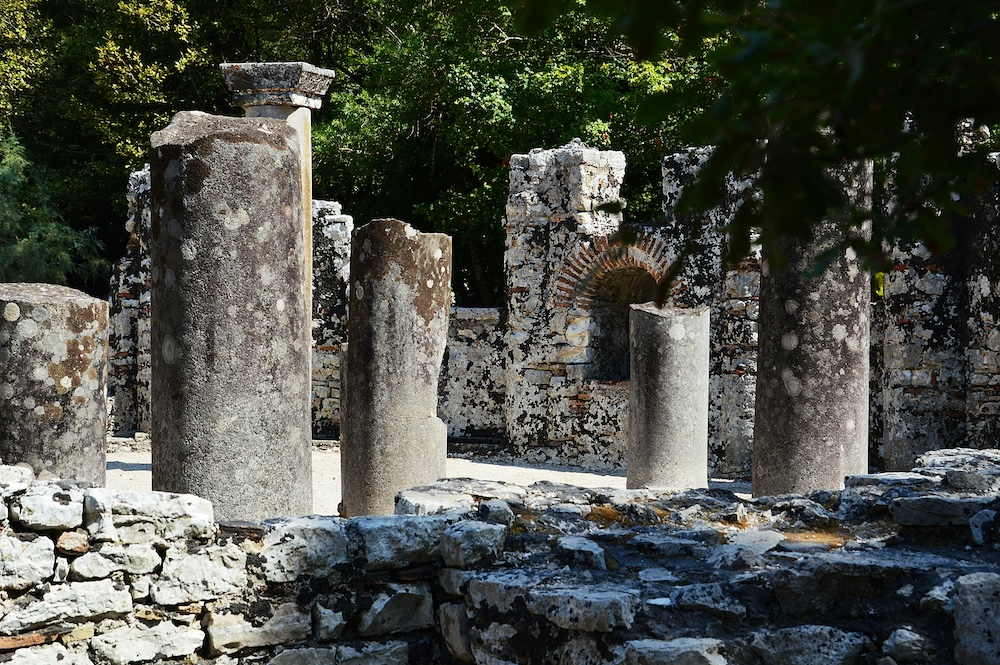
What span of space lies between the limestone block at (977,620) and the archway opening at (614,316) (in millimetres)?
9321

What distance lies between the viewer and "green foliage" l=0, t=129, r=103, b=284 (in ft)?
59.6

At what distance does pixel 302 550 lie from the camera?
4.41 meters

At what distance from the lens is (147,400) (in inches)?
580

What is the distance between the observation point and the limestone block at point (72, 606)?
4047mm

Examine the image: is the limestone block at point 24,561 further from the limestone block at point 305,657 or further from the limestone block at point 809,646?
the limestone block at point 809,646

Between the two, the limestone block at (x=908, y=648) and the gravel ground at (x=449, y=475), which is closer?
the limestone block at (x=908, y=648)

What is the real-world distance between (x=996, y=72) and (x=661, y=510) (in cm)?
402

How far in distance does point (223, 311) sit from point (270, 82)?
478 cm

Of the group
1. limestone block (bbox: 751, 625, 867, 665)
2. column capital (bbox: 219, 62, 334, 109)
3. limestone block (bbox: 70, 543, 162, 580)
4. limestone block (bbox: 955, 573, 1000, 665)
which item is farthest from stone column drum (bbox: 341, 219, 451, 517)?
limestone block (bbox: 955, 573, 1000, 665)

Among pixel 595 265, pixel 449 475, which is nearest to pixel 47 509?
pixel 449 475

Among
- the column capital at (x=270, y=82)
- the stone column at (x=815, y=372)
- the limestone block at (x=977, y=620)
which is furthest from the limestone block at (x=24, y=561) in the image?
the column capital at (x=270, y=82)

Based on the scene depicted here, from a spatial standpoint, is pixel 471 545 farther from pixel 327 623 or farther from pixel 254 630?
pixel 254 630

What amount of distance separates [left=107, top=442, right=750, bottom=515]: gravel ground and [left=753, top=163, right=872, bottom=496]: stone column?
12.8 feet

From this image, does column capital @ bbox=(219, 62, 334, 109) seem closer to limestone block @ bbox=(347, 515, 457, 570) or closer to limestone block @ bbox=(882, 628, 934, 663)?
limestone block @ bbox=(347, 515, 457, 570)
